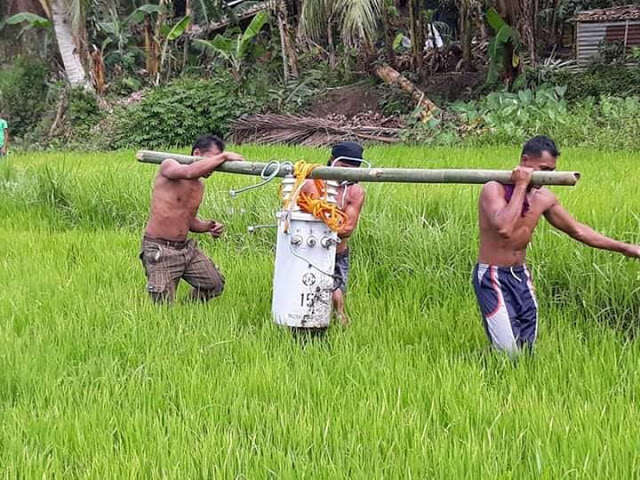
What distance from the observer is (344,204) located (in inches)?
154

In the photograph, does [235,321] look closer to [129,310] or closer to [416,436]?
[129,310]

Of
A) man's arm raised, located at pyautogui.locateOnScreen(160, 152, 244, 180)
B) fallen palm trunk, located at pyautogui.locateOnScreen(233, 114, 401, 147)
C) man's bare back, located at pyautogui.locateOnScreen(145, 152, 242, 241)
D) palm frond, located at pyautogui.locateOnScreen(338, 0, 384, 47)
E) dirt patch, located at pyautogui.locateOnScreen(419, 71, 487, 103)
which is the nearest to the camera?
man's arm raised, located at pyautogui.locateOnScreen(160, 152, 244, 180)

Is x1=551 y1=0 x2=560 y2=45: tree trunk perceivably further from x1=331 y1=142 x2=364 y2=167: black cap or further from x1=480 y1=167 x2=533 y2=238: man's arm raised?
x1=480 y1=167 x2=533 y2=238: man's arm raised

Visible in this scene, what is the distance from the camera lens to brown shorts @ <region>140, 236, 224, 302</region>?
169 inches

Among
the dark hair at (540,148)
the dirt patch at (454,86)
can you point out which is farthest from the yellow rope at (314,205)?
the dirt patch at (454,86)

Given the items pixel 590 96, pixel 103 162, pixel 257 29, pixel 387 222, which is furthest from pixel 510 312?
pixel 257 29

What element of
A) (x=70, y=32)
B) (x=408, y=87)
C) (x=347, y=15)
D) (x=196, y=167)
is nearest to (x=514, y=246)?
(x=196, y=167)

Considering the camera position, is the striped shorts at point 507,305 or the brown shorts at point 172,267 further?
the brown shorts at point 172,267

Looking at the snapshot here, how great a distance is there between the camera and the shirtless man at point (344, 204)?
3.85 m

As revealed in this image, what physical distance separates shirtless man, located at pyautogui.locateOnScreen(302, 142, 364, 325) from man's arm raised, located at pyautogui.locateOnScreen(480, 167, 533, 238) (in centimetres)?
75

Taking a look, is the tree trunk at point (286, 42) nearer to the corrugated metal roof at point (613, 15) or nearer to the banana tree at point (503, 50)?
the banana tree at point (503, 50)

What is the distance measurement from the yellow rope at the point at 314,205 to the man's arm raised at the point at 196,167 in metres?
0.38

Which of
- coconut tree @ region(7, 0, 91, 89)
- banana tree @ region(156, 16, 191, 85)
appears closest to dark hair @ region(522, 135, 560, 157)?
banana tree @ region(156, 16, 191, 85)

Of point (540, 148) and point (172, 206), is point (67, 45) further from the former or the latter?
point (540, 148)
